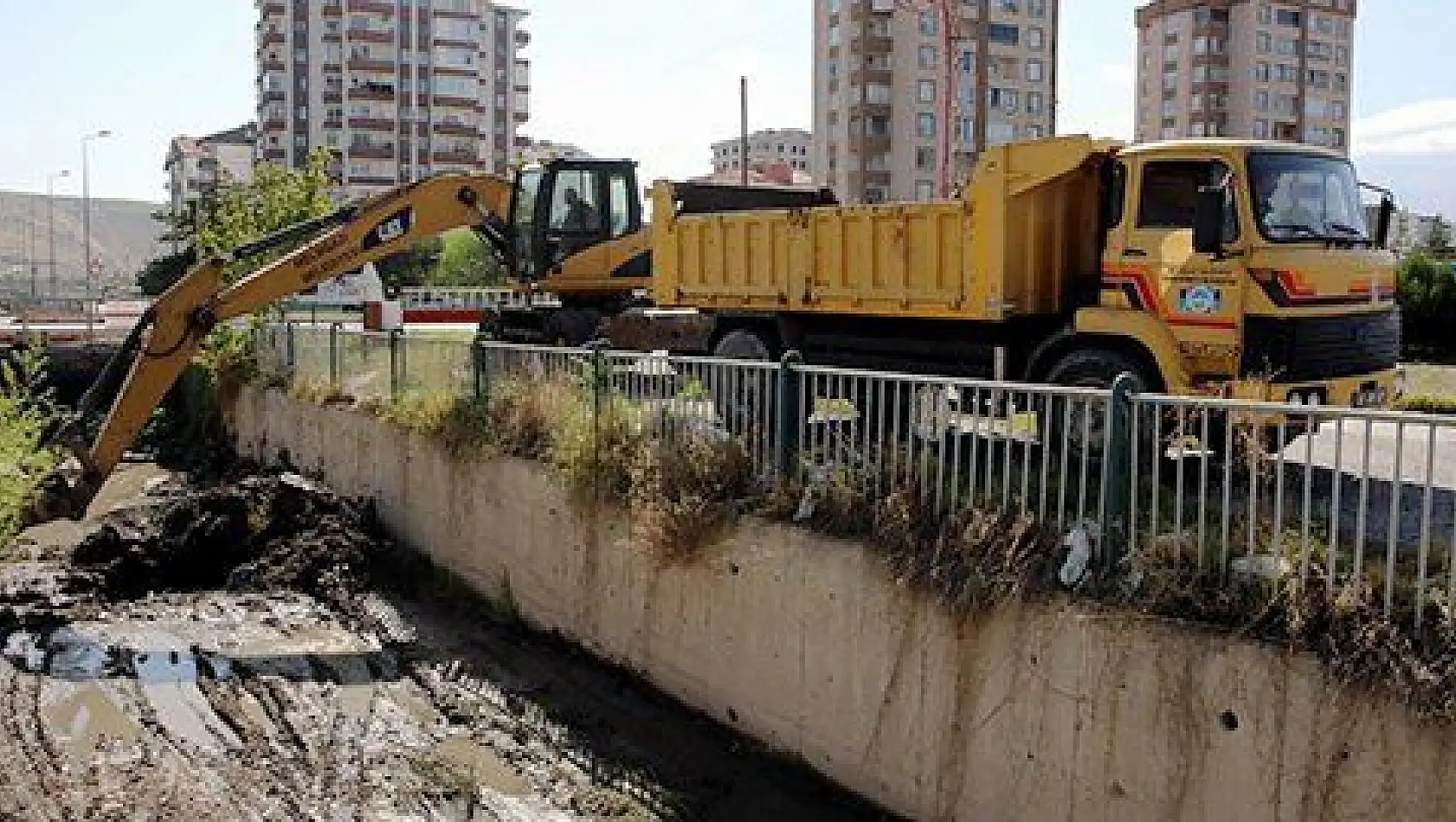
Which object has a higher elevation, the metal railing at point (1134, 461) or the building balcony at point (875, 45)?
the building balcony at point (875, 45)

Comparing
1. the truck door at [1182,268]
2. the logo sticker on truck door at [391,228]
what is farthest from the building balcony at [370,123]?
the truck door at [1182,268]

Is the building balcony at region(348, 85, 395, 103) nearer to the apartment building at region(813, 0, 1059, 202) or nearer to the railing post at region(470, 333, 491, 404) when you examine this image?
the apartment building at region(813, 0, 1059, 202)

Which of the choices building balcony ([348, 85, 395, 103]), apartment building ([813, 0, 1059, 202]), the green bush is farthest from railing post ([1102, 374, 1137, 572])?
building balcony ([348, 85, 395, 103])

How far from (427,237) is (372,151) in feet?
240

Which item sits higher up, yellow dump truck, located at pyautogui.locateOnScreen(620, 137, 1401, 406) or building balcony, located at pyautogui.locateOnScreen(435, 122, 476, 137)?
building balcony, located at pyautogui.locateOnScreen(435, 122, 476, 137)

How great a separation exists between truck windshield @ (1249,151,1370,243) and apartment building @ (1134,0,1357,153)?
241 ft

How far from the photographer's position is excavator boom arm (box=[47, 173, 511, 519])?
576 inches

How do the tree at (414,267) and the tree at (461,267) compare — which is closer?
the tree at (414,267)

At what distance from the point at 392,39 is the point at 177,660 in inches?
3198

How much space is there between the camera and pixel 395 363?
15.0 meters

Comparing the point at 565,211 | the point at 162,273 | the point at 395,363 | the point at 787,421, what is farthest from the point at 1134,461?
the point at 162,273

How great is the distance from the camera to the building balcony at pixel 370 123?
277 feet

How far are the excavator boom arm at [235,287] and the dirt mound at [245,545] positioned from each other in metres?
0.88

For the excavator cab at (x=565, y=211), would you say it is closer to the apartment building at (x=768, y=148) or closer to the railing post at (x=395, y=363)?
the railing post at (x=395, y=363)
